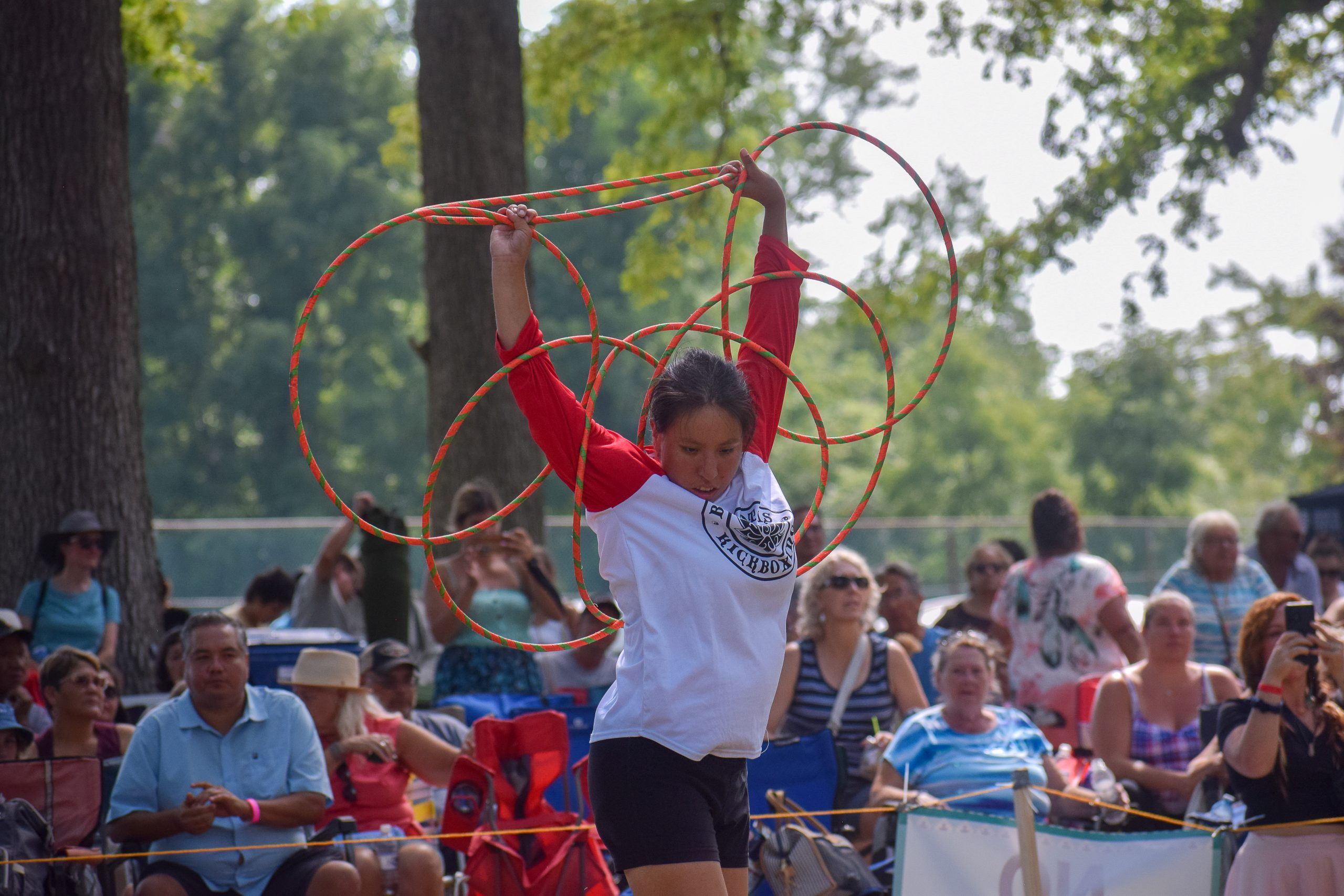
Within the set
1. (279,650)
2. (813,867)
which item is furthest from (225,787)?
(813,867)

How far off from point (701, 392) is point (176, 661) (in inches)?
187

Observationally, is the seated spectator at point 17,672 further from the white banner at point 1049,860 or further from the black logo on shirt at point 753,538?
the black logo on shirt at point 753,538

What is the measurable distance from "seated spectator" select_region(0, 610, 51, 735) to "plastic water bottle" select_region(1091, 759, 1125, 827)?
441 centimetres

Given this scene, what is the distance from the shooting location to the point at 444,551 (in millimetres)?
9117

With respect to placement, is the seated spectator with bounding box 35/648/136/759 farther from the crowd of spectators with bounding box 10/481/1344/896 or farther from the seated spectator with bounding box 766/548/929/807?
the seated spectator with bounding box 766/548/929/807

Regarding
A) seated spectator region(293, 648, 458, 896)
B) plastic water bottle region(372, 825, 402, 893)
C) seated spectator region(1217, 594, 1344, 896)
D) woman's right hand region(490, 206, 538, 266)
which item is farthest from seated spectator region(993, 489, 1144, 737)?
woman's right hand region(490, 206, 538, 266)

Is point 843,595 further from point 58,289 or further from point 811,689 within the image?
point 58,289

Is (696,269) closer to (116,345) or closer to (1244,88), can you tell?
(1244,88)

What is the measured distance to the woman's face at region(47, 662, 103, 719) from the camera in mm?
5418

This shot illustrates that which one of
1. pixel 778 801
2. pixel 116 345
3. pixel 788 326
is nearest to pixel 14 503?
pixel 116 345

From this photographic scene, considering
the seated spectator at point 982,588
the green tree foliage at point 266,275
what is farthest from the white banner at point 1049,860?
the green tree foliage at point 266,275

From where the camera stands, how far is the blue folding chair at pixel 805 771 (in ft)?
17.8

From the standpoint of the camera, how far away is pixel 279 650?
6328 millimetres

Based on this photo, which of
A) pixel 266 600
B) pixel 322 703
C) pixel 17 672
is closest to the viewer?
pixel 322 703
